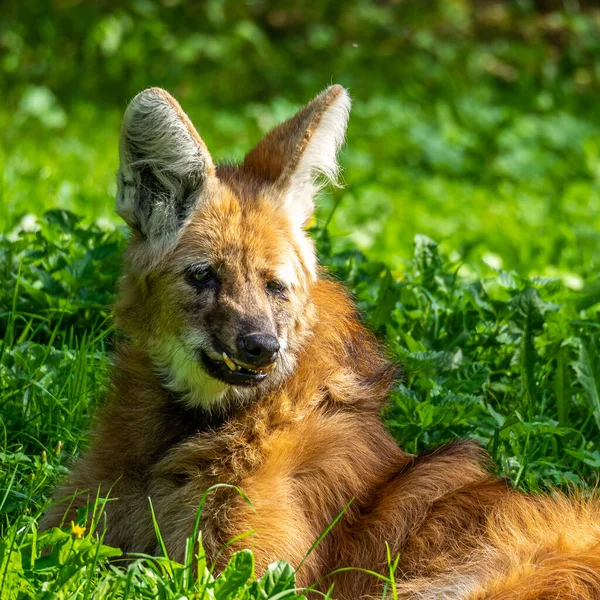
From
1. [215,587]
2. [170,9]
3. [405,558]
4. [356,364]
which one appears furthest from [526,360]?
[170,9]

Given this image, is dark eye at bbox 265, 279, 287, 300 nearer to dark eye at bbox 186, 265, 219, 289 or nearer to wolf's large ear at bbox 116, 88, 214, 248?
dark eye at bbox 186, 265, 219, 289

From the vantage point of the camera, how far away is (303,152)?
3133mm

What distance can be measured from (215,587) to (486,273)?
2864 mm

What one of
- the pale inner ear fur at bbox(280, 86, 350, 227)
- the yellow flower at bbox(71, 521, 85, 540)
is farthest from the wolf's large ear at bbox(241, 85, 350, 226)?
the yellow flower at bbox(71, 521, 85, 540)

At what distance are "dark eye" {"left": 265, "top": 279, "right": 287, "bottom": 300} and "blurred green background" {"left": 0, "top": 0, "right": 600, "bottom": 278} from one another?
9.06 ft

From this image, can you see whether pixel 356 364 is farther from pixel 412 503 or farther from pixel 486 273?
pixel 486 273

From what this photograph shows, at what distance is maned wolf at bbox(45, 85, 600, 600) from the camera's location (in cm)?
281

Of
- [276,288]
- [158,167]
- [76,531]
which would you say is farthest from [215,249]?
[76,531]

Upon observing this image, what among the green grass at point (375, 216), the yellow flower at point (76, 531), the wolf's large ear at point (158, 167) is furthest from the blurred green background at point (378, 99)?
the yellow flower at point (76, 531)

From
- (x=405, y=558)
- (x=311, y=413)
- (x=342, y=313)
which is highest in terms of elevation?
(x=342, y=313)

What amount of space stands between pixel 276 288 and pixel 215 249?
22cm

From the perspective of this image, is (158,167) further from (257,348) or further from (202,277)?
(257,348)

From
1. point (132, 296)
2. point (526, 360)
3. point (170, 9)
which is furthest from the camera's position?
point (170, 9)

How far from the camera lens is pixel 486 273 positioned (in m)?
4.95
